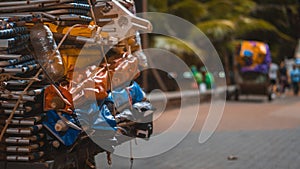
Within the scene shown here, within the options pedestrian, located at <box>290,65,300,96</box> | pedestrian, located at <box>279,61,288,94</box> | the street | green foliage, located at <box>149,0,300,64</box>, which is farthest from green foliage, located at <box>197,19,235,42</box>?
the street

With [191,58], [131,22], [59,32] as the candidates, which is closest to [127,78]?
[131,22]

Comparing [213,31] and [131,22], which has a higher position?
[131,22]

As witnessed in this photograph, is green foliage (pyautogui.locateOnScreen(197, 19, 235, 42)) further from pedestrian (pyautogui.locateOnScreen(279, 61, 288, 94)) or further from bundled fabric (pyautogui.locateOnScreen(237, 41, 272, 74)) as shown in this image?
pedestrian (pyautogui.locateOnScreen(279, 61, 288, 94))

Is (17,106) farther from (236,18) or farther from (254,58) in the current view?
(236,18)

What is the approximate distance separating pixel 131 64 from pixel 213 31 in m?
15.0

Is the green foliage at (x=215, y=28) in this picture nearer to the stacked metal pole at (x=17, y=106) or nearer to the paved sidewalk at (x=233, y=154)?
the paved sidewalk at (x=233, y=154)

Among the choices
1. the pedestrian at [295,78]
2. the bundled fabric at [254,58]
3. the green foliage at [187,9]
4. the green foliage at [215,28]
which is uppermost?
the green foliage at [187,9]

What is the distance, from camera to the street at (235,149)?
21.7 ft

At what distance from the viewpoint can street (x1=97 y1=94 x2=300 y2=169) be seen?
6.63 m

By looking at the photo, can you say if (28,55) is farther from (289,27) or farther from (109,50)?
(289,27)

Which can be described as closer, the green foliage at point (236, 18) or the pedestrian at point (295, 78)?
the green foliage at point (236, 18)

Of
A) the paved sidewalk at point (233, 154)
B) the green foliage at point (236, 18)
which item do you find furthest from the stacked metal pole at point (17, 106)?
the green foliage at point (236, 18)

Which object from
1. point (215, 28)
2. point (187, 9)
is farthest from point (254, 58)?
point (187, 9)

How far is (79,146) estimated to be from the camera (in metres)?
4.12
